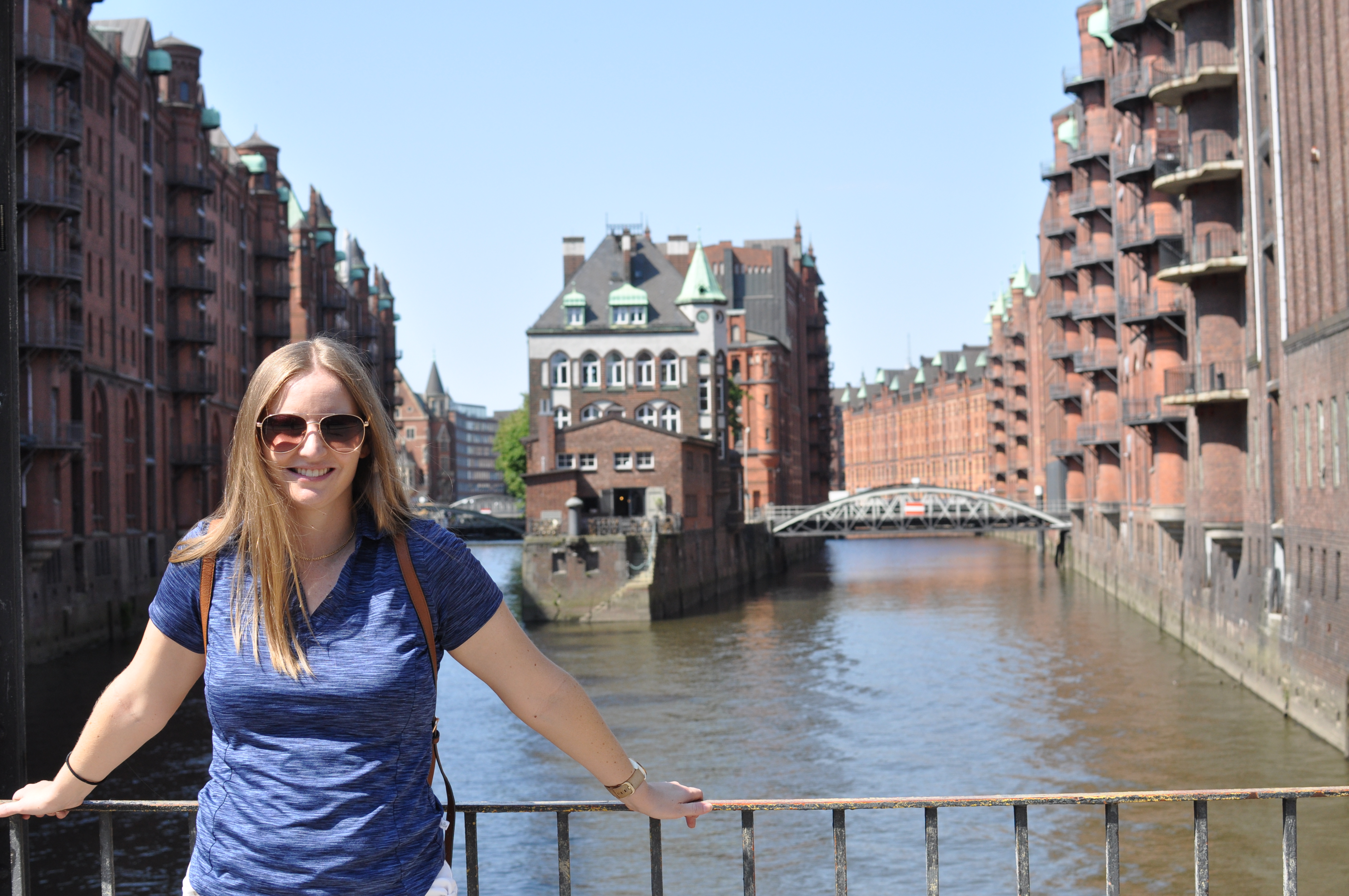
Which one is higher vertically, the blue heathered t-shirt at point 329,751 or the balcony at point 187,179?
the balcony at point 187,179

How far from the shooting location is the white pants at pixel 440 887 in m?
3.51

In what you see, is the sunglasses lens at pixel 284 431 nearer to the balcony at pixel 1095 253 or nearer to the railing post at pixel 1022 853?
the railing post at pixel 1022 853

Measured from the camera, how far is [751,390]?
354ft

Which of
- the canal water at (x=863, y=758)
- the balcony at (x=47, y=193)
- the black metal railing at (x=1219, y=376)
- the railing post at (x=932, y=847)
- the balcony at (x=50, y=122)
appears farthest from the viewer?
the balcony at (x=47, y=193)

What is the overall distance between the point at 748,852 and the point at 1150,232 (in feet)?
147

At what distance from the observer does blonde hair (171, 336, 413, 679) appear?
11.1 ft

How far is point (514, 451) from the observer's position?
100 meters

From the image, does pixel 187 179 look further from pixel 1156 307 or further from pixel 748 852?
pixel 748 852

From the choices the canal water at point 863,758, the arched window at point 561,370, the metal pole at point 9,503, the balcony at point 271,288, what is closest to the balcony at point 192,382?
the balcony at point 271,288

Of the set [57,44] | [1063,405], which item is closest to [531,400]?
[1063,405]

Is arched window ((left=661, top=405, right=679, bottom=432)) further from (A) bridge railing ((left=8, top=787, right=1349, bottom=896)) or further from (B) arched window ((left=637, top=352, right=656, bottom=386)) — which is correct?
(A) bridge railing ((left=8, top=787, right=1349, bottom=896))

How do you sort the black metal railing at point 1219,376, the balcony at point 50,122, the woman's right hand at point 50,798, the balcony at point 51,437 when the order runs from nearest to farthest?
1. the woman's right hand at point 50,798
2. the black metal railing at point 1219,376
3. the balcony at point 51,437
4. the balcony at point 50,122

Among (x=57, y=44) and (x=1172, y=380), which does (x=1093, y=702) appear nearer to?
(x=1172, y=380)

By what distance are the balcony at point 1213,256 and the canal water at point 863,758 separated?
353 inches
